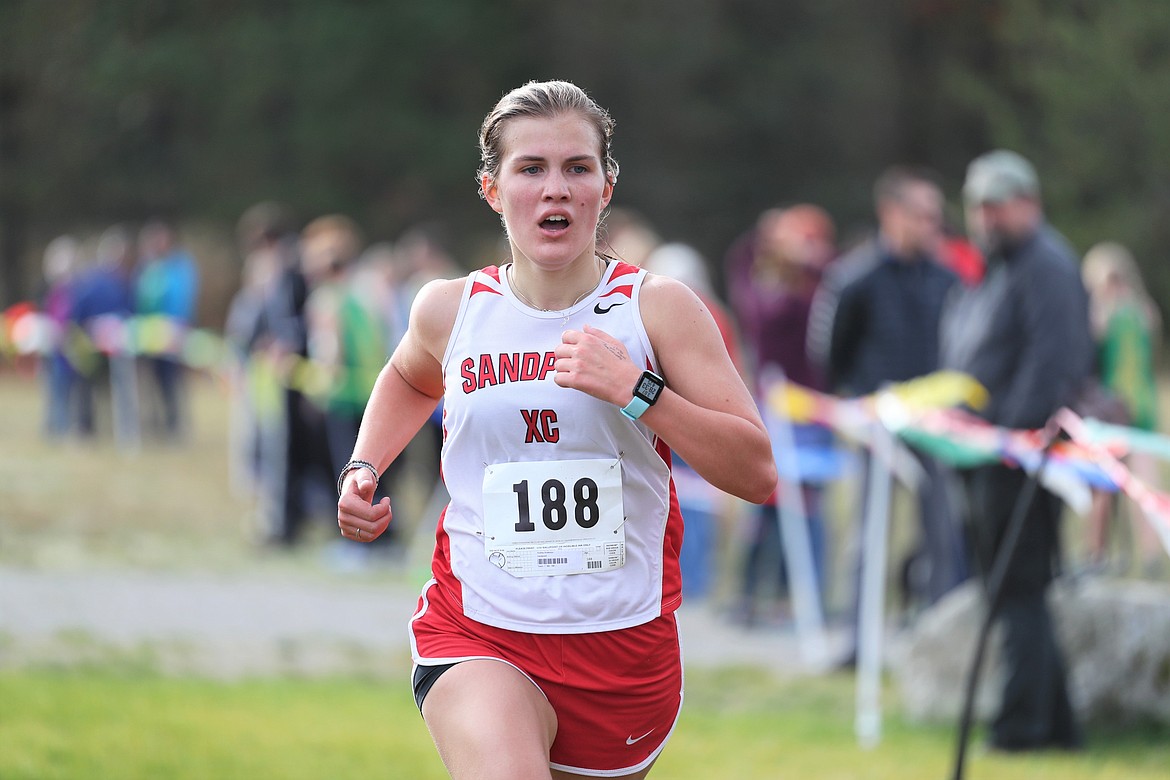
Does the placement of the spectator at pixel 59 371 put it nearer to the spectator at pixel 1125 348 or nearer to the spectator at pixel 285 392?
the spectator at pixel 285 392

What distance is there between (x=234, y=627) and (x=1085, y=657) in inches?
181

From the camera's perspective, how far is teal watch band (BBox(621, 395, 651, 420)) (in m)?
3.02

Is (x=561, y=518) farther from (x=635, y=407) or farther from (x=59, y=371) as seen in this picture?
(x=59, y=371)

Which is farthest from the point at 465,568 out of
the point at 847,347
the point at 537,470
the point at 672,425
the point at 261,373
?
the point at 261,373

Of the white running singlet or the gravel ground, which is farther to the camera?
the gravel ground

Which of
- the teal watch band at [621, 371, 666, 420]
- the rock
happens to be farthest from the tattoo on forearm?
the rock

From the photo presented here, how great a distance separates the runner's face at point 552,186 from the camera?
319 centimetres

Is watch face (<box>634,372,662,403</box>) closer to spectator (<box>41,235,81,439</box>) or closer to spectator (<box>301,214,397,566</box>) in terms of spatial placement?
spectator (<box>301,214,397,566</box>)

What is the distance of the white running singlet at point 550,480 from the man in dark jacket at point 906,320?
5.12 m

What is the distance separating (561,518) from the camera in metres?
3.21

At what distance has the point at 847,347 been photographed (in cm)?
836

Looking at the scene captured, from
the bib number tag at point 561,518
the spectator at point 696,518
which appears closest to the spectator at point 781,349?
the spectator at point 696,518

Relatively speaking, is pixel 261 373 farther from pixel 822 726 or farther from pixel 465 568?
pixel 465 568

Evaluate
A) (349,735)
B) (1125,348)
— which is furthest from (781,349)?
(349,735)
